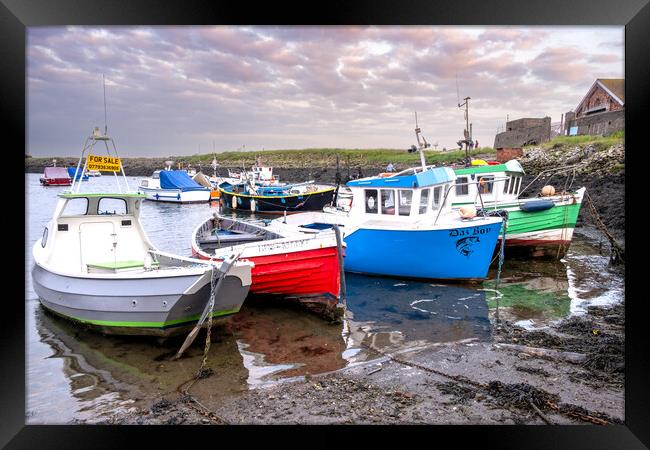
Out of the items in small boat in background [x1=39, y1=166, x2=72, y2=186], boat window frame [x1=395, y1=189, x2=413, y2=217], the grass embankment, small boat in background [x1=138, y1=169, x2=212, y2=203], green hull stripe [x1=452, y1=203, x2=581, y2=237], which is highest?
the grass embankment

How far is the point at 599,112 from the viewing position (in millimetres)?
18562

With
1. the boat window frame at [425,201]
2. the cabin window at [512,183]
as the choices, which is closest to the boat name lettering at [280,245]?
the boat window frame at [425,201]

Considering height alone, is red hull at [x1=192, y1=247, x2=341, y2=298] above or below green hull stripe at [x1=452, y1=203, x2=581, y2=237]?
below

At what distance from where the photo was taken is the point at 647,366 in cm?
382

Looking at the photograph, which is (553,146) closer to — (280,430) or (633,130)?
(633,130)

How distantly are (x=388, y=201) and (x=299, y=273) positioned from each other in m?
3.00

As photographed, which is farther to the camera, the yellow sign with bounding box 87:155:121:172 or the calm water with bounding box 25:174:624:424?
the yellow sign with bounding box 87:155:121:172

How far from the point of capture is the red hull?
6.71 m

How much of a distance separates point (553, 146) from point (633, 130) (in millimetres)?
18836

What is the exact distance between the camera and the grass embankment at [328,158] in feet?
143

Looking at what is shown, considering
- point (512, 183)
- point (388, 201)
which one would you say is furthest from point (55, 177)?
point (512, 183)

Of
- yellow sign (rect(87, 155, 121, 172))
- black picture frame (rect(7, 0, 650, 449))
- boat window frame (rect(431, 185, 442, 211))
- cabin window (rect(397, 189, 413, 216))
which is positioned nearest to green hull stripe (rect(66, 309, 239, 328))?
black picture frame (rect(7, 0, 650, 449))

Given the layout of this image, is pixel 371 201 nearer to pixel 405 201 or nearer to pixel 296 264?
pixel 405 201

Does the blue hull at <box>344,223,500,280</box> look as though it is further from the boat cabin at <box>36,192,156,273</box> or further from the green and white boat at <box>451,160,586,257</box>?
the boat cabin at <box>36,192,156,273</box>
